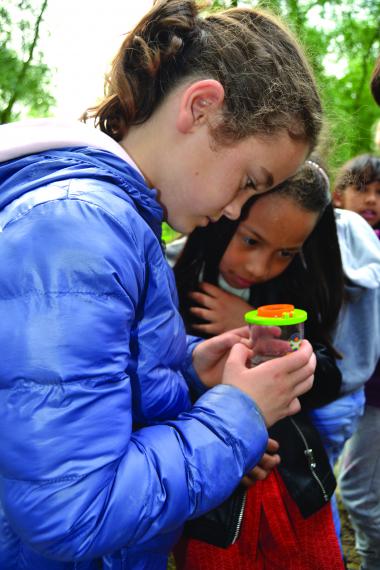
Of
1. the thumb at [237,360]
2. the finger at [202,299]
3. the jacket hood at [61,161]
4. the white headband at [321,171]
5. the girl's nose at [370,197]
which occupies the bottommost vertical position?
the girl's nose at [370,197]

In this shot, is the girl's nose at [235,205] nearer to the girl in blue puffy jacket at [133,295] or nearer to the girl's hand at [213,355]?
the girl in blue puffy jacket at [133,295]

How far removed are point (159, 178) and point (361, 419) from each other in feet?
6.41

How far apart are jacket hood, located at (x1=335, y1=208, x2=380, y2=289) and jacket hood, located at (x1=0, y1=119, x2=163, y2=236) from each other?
4.70 ft

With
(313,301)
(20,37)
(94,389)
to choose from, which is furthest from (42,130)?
(20,37)

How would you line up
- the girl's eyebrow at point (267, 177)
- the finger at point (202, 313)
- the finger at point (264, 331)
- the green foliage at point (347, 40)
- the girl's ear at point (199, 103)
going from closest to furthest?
the girl's ear at point (199, 103), the girl's eyebrow at point (267, 177), the finger at point (264, 331), the finger at point (202, 313), the green foliage at point (347, 40)

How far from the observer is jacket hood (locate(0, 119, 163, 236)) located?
1.14 metres

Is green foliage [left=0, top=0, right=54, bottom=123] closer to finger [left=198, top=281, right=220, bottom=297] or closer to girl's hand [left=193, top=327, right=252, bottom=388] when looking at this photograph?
finger [left=198, top=281, right=220, bottom=297]

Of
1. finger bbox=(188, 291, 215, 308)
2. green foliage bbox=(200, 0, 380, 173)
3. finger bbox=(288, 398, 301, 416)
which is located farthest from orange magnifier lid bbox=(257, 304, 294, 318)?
green foliage bbox=(200, 0, 380, 173)

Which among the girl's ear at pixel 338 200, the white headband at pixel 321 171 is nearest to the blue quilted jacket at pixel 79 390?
the white headband at pixel 321 171

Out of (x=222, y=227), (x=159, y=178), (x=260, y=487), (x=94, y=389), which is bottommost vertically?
(x=260, y=487)

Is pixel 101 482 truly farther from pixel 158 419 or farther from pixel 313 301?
pixel 313 301

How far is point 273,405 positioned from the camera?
4.67 ft

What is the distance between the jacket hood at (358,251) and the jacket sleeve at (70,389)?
1.66 meters

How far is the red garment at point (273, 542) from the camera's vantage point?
1.71 m
